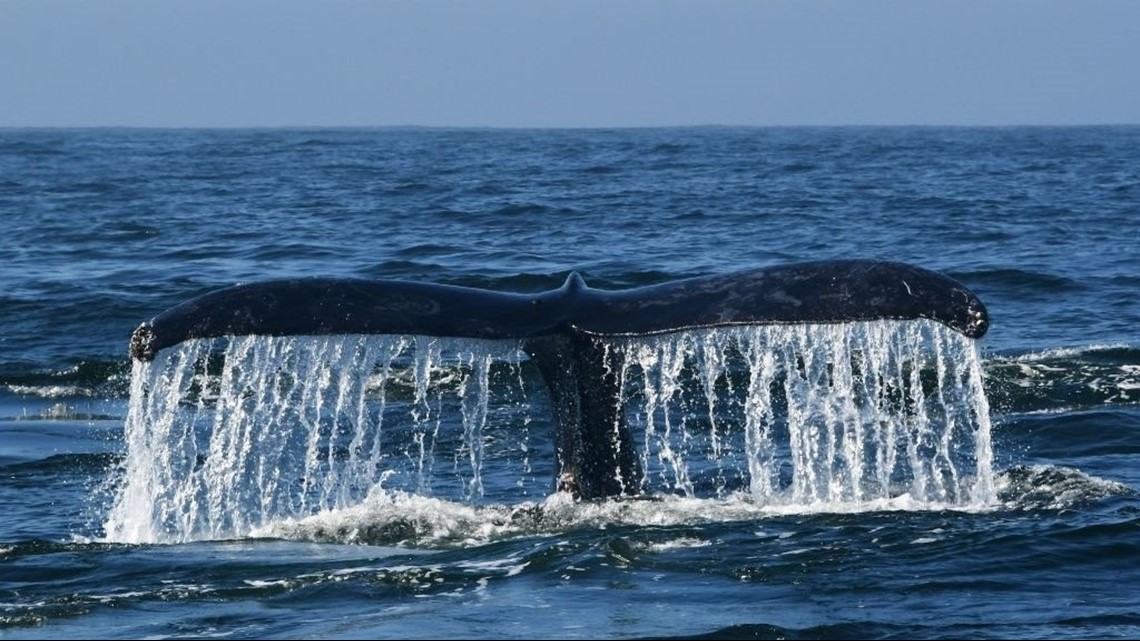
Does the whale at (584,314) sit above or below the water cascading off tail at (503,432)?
above

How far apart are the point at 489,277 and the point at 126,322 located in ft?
13.4

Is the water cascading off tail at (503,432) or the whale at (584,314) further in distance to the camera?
the water cascading off tail at (503,432)

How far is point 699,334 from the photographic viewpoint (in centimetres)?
757

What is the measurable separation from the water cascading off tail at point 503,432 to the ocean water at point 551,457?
4cm

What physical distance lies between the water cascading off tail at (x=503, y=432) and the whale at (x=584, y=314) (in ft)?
0.25

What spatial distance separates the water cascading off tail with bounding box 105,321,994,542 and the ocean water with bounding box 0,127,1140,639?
1.6 inches

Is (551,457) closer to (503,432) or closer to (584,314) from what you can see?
(503,432)

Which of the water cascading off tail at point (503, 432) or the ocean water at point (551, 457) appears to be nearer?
the ocean water at point (551, 457)

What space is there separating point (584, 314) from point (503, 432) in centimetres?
475

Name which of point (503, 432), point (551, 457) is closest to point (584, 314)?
point (551, 457)

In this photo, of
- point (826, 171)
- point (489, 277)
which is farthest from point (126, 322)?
point (826, 171)

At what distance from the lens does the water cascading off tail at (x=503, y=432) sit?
25.6ft

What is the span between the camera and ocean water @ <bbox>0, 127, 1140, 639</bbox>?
7184 millimetres

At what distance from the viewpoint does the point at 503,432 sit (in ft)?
41.0
